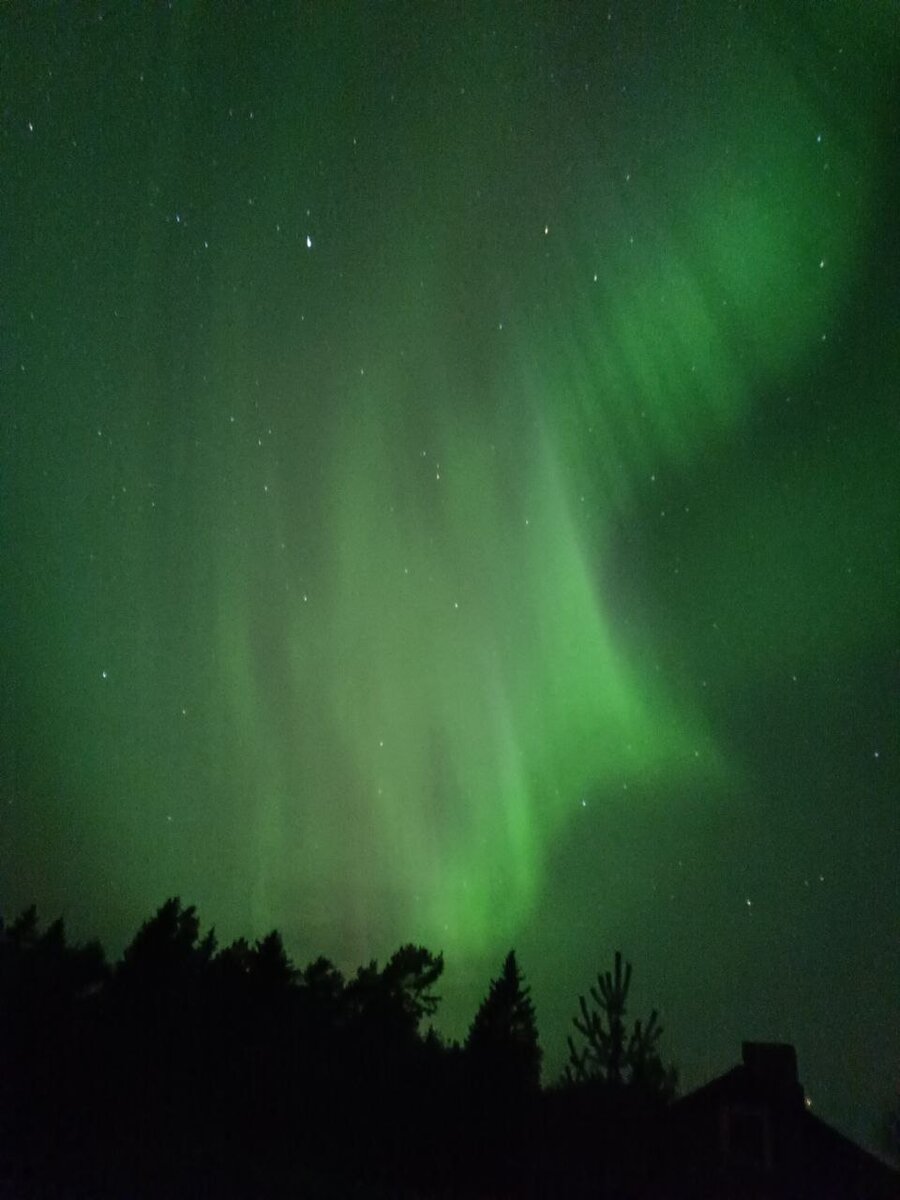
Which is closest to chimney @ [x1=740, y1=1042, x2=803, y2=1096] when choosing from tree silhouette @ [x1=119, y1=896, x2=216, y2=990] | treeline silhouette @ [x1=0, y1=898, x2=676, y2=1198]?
treeline silhouette @ [x1=0, y1=898, x2=676, y2=1198]

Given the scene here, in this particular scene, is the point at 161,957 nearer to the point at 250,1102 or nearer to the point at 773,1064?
the point at 250,1102

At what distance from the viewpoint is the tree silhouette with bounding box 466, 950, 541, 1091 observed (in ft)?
79.3

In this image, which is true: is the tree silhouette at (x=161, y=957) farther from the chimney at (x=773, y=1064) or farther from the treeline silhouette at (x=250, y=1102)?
the chimney at (x=773, y=1064)

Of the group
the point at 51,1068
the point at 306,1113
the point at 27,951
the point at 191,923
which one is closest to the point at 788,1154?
the point at 306,1113

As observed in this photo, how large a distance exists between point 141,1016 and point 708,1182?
12.0 metres

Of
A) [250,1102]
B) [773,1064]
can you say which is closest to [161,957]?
[250,1102]

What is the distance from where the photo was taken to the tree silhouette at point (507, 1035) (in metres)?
24.2

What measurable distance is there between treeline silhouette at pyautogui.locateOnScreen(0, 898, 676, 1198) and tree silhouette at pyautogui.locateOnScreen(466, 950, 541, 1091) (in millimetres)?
104

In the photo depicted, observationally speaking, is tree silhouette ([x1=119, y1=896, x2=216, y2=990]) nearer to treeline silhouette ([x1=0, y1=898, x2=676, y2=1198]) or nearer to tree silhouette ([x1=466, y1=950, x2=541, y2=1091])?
treeline silhouette ([x1=0, y1=898, x2=676, y2=1198])

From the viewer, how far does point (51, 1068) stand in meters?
19.2

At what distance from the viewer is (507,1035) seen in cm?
2956

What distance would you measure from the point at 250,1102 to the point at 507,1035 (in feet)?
31.0

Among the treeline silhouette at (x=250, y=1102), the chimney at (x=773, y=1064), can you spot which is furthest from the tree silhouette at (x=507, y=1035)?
the chimney at (x=773, y=1064)

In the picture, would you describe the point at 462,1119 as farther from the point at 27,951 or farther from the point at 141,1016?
the point at 27,951
